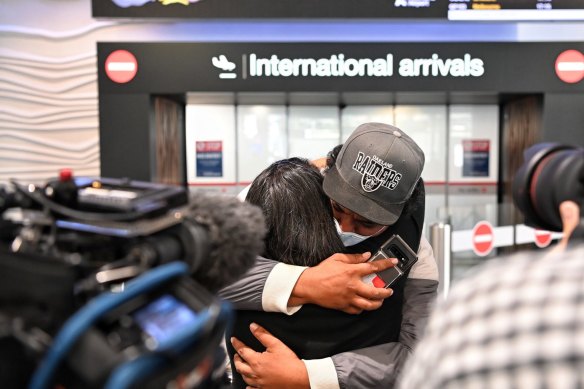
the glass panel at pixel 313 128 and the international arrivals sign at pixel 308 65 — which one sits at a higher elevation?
the international arrivals sign at pixel 308 65

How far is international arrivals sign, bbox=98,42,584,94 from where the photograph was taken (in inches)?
203

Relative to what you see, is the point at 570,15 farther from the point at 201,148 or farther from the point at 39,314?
the point at 39,314

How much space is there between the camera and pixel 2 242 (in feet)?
2.07

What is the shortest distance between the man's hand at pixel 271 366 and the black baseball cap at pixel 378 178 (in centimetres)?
41

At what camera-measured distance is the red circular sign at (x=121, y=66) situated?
5.14 m

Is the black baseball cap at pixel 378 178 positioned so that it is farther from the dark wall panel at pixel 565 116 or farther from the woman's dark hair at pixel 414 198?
the dark wall panel at pixel 565 116

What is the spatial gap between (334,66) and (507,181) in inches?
98.9

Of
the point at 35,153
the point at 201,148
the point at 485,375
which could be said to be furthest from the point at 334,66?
the point at 485,375

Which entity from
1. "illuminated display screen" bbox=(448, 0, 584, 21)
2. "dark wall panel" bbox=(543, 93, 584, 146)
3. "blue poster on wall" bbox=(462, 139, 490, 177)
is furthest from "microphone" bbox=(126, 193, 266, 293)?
"blue poster on wall" bbox=(462, 139, 490, 177)

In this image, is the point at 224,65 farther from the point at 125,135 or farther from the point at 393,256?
the point at 393,256

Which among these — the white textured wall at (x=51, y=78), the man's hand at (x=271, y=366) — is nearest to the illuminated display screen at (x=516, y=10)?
the white textured wall at (x=51, y=78)

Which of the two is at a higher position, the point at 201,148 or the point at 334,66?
the point at 334,66

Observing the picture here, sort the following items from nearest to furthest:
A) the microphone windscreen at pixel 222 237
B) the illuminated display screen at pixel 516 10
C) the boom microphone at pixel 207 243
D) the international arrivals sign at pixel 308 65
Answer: the boom microphone at pixel 207 243, the microphone windscreen at pixel 222 237, the illuminated display screen at pixel 516 10, the international arrivals sign at pixel 308 65

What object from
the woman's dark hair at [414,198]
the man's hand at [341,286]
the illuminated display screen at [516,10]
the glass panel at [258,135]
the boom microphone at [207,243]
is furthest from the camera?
the glass panel at [258,135]
